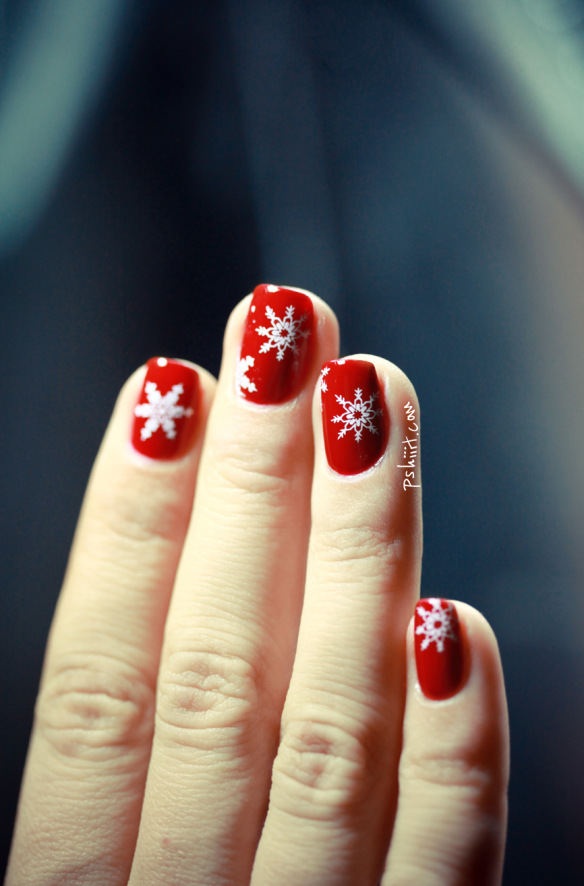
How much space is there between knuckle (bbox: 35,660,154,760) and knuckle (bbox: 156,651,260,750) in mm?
62

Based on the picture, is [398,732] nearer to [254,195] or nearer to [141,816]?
[141,816]

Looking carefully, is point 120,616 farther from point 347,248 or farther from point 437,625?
point 347,248

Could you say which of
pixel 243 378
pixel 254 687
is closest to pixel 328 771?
pixel 254 687

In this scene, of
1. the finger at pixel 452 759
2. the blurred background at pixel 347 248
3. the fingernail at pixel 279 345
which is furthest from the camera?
the blurred background at pixel 347 248

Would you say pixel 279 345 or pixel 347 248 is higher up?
pixel 347 248

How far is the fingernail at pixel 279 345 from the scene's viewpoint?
70 centimetres

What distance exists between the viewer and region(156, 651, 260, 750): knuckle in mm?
693

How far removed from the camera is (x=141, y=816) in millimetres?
723

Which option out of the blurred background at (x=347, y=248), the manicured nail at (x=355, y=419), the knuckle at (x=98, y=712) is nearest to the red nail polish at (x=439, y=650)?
the manicured nail at (x=355, y=419)

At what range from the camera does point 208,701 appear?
2.32ft

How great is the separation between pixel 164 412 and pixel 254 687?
0.37m

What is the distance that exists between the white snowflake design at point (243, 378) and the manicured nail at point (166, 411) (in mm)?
89

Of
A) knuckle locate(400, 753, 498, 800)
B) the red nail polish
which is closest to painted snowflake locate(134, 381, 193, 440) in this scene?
the red nail polish

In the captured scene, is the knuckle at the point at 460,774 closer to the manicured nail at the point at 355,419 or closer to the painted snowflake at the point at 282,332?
the manicured nail at the point at 355,419
